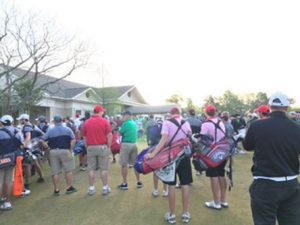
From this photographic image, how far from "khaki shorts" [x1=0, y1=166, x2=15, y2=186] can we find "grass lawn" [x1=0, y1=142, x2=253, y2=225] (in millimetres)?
613

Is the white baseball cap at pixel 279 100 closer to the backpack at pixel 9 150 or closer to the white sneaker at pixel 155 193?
the white sneaker at pixel 155 193

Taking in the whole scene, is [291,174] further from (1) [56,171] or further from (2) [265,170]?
(1) [56,171]

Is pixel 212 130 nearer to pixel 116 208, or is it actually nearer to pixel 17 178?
pixel 116 208

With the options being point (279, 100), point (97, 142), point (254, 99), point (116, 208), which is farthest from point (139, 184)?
point (254, 99)

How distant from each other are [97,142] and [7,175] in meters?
1.91

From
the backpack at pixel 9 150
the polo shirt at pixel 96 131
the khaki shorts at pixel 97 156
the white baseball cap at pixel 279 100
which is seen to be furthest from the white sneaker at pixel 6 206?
the white baseball cap at pixel 279 100

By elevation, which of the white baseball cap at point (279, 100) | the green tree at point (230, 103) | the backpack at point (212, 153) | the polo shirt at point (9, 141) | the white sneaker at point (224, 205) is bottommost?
the white sneaker at point (224, 205)

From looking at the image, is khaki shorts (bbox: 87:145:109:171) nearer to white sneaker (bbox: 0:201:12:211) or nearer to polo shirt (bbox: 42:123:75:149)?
polo shirt (bbox: 42:123:75:149)

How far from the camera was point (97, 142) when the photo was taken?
6.30m

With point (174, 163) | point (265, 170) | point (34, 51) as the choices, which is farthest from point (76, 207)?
point (34, 51)

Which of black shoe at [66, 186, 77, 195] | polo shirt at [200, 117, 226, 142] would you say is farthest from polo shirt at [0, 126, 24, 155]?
polo shirt at [200, 117, 226, 142]

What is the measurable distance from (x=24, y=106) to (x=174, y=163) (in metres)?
15.5

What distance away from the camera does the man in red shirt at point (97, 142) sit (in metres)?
6.30

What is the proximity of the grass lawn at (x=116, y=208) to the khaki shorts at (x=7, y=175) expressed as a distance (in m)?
0.61
